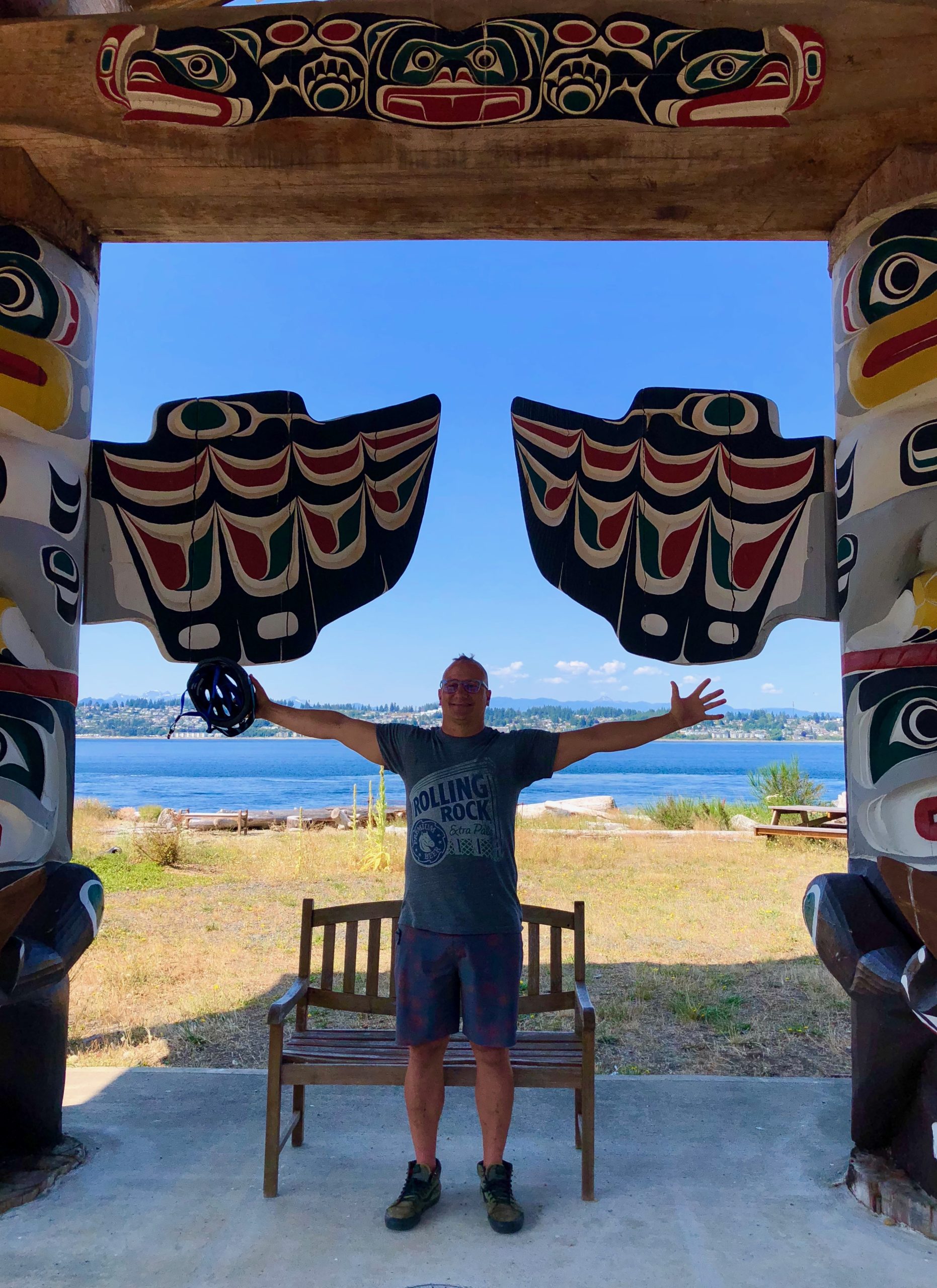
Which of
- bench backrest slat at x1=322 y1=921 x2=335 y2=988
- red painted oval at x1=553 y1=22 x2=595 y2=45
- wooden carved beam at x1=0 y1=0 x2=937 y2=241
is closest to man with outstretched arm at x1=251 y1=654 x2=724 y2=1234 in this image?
bench backrest slat at x1=322 y1=921 x2=335 y2=988

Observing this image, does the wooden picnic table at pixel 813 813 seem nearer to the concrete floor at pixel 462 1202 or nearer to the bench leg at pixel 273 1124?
the concrete floor at pixel 462 1202

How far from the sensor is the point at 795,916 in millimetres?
7492

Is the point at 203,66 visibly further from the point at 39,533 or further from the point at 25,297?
the point at 39,533

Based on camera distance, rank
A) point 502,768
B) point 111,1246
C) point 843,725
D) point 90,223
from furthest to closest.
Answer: point 90,223, point 843,725, point 502,768, point 111,1246

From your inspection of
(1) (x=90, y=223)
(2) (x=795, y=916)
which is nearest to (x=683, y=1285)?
(1) (x=90, y=223)

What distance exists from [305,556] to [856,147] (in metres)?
2.62

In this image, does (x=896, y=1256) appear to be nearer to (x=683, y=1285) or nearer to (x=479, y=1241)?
(x=683, y=1285)

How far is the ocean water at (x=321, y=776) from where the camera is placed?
36156mm

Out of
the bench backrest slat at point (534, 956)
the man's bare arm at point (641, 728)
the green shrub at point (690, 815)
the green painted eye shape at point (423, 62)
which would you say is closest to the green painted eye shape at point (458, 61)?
the green painted eye shape at point (423, 62)

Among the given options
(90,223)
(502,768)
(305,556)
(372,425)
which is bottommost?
(502,768)

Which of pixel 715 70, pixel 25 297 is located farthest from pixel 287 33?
pixel 715 70

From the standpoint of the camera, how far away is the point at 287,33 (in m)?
3.30

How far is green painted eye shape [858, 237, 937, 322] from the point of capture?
3088 millimetres

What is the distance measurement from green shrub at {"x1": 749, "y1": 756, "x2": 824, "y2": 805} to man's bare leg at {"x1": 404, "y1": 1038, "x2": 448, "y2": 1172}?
11455 millimetres
